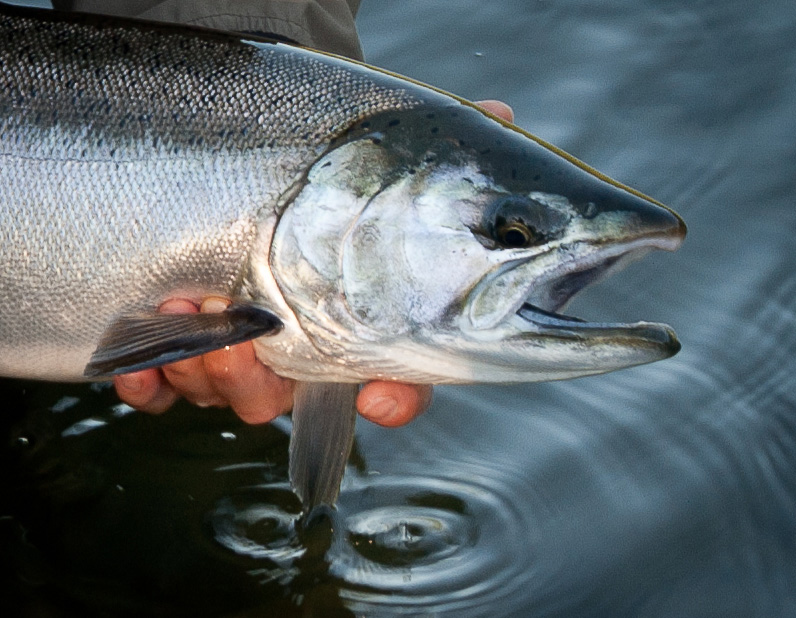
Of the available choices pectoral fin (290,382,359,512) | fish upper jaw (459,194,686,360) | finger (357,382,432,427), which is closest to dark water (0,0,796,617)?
pectoral fin (290,382,359,512)

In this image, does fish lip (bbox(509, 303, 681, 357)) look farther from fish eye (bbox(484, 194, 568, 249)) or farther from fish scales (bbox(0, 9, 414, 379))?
fish scales (bbox(0, 9, 414, 379))

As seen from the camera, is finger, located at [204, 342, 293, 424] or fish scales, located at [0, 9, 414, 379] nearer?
fish scales, located at [0, 9, 414, 379]

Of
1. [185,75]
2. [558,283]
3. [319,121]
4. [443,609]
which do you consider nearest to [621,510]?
[443,609]

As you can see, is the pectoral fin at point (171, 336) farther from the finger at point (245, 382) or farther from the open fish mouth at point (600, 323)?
the open fish mouth at point (600, 323)

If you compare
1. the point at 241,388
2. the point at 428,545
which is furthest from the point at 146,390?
the point at 428,545

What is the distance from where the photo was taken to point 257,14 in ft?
10.9

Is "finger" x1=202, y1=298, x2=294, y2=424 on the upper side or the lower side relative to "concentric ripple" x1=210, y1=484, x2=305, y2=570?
upper

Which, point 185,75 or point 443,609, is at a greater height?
point 185,75

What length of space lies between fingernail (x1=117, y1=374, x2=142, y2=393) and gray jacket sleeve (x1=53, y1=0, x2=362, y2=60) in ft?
3.78

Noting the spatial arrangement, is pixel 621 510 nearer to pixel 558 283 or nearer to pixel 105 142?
pixel 558 283

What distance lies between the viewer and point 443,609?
277 centimetres

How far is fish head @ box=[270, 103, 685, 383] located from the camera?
2.31 m

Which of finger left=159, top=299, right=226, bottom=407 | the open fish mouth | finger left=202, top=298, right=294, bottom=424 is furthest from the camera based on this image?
finger left=159, top=299, right=226, bottom=407

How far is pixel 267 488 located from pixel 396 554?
18.4 inches
